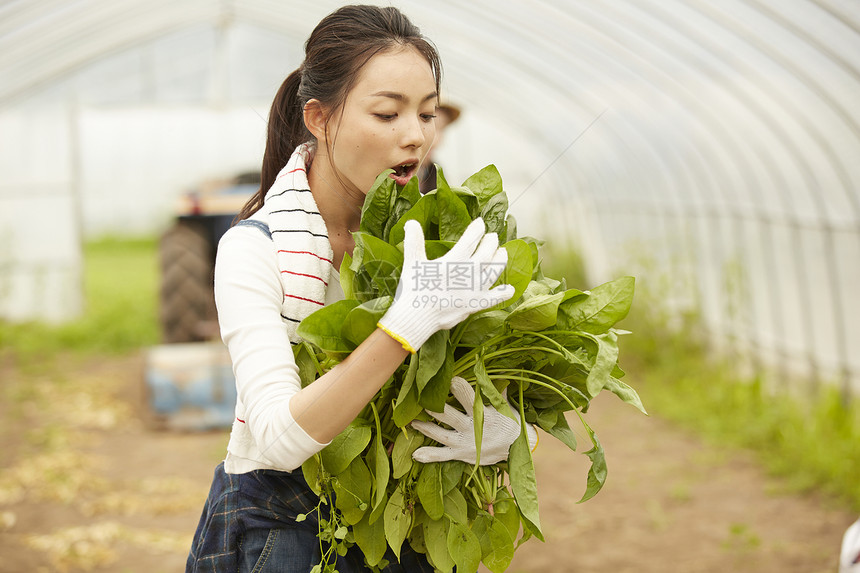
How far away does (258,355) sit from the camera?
1244mm

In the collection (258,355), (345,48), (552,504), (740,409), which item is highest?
(345,48)

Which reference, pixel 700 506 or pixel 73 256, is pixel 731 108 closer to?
pixel 700 506

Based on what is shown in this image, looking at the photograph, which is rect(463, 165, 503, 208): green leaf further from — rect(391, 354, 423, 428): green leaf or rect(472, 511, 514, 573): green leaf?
rect(472, 511, 514, 573): green leaf

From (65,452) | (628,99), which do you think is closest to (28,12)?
(65,452)

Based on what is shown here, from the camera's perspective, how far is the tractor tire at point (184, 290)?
618cm

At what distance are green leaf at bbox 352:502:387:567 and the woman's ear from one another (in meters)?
0.65

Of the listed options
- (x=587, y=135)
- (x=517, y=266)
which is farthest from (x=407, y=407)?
(x=587, y=135)

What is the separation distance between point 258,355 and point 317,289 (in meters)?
0.18

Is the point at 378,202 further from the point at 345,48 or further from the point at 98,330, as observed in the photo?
the point at 98,330

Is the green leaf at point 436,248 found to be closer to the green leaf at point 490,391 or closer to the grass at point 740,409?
the green leaf at point 490,391

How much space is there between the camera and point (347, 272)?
132cm

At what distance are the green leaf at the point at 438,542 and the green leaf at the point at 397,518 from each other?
0.14 feet

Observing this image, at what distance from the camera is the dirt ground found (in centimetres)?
349

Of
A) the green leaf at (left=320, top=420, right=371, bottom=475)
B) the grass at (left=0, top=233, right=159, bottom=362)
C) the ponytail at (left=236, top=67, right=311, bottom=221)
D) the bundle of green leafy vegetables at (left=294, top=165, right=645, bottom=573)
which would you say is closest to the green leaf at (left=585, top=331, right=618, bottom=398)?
the bundle of green leafy vegetables at (left=294, top=165, right=645, bottom=573)
